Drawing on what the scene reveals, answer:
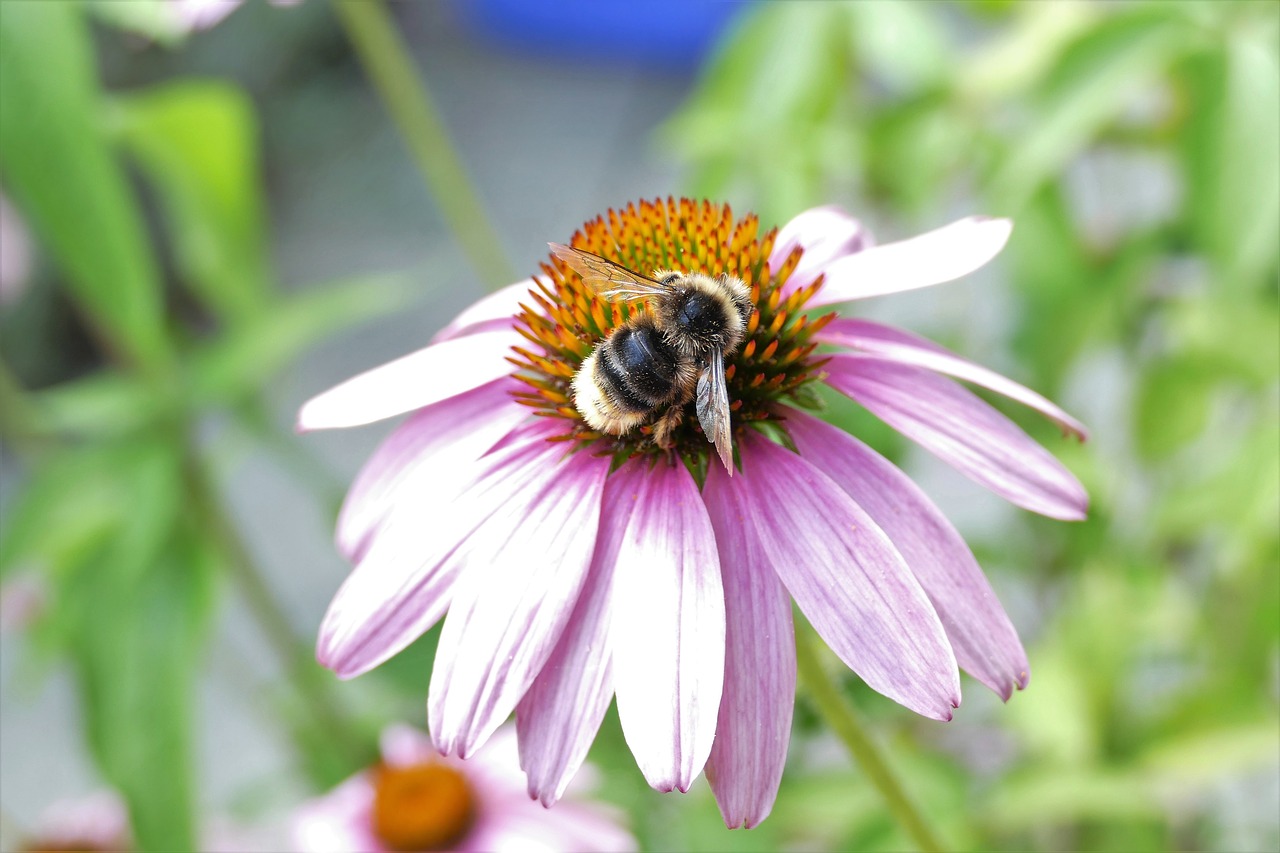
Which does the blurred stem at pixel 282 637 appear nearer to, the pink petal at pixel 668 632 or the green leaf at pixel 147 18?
the green leaf at pixel 147 18

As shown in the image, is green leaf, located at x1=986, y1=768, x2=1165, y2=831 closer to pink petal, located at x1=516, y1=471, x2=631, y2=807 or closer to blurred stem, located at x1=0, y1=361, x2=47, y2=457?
pink petal, located at x1=516, y1=471, x2=631, y2=807

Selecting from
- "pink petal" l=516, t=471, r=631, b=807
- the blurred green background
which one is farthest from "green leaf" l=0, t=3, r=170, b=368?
"pink petal" l=516, t=471, r=631, b=807

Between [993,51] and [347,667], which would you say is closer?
[347,667]

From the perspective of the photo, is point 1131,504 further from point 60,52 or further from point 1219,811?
point 60,52

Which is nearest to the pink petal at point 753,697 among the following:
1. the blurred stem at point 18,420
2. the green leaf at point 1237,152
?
the green leaf at point 1237,152

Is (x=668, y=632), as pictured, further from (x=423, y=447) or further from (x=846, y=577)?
(x=423, y=447)

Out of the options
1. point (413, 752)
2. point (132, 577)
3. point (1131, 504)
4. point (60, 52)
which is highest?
point (60, 52)

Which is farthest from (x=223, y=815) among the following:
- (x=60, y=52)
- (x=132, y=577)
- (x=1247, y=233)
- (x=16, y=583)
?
(x=1247, y=233)

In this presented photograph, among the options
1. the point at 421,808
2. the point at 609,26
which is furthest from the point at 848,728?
the point at 609,26
